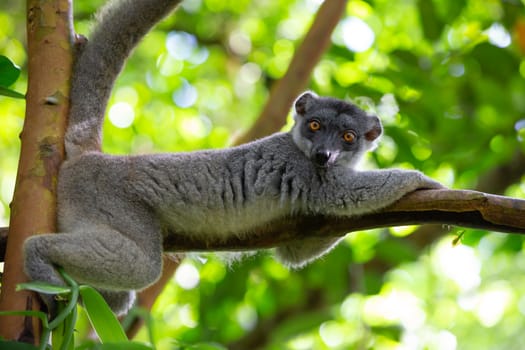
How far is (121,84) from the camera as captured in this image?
37.2ft

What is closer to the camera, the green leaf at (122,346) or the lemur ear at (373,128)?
the green leaf at (122,346)

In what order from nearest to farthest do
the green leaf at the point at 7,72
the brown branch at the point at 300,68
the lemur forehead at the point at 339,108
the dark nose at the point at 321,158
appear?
the green leaf at the point at 7,72, the dark nose at the point at 321,158, the lemur forehead at the point at 339,108, the brown branch at the point at 300,68

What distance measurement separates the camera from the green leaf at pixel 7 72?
4266mm

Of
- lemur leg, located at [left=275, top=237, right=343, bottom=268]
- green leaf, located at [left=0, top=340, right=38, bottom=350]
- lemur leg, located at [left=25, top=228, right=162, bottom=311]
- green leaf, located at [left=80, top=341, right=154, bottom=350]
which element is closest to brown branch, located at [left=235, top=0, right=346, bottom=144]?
lemur leg, located at [left=275, top=237, right=343, bottom=268]

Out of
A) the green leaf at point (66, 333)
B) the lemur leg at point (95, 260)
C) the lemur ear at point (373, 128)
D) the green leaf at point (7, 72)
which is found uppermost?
the lemur ear at point (373, 128)

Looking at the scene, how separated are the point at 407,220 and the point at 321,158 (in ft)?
3.61

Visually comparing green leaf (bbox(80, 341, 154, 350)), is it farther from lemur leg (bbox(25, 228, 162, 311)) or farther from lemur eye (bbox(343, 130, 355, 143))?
lemur eye (bbox(343, 130, 355, 143))

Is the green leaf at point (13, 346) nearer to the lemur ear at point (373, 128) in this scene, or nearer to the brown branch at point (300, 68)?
the lemur ear at point (373, 128)

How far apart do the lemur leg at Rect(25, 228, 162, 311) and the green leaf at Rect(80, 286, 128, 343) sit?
53 cm

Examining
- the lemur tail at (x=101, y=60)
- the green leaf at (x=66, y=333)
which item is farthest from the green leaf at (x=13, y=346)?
the lemur tail at (x=101, y=60)

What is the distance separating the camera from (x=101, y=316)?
3391 mm

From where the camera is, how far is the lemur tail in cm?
451

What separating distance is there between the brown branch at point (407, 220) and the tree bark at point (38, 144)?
110cm

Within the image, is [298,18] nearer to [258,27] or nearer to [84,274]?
[258,27]
